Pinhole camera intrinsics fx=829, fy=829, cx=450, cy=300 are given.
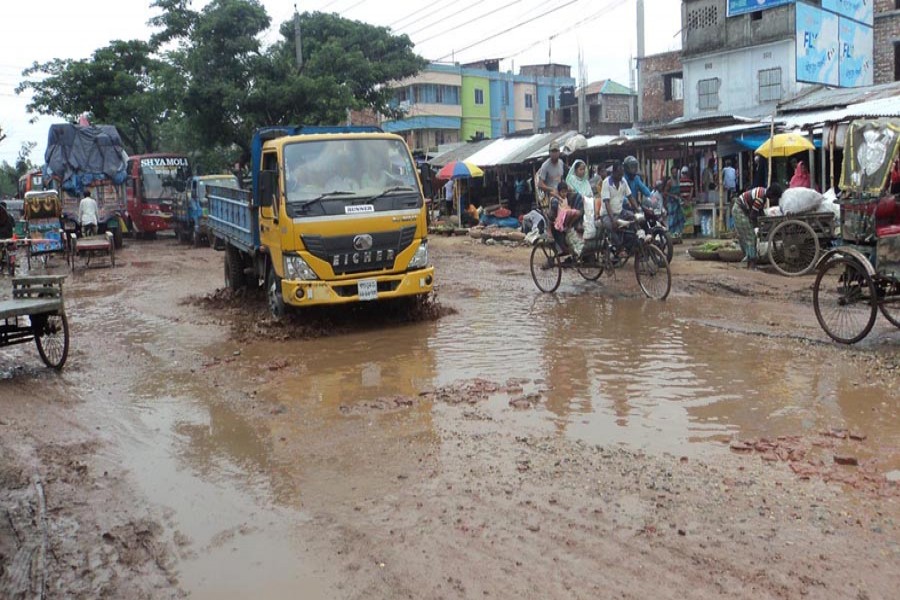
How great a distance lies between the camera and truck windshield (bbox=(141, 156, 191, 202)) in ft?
89.8

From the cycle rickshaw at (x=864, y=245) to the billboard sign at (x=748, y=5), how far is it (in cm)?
2271

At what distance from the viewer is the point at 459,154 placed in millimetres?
31594

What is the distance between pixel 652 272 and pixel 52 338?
700 centimetres

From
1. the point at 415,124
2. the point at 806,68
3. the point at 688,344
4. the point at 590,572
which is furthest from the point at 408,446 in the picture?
the point at 415,124

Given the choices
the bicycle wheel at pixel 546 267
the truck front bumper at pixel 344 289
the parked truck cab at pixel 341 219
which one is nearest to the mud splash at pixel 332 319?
the parked truck cab at pixel 341 219

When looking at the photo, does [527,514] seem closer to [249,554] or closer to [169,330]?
[249,554]

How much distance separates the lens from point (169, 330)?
10.6 m

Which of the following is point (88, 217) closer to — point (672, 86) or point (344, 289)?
point (344, 289)

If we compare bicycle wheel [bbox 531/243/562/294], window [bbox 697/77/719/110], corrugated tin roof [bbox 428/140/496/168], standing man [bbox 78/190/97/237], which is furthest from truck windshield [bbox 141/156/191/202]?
window [bbox 697/77/719/110]

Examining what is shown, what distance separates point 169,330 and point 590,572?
27.0 feet

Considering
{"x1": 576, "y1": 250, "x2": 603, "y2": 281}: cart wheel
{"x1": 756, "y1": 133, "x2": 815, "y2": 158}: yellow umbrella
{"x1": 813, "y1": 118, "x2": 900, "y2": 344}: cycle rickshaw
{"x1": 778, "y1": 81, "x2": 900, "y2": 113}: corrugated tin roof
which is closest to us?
{"x1": 813, "y1": 118, "x2": 900, "y2": 344}: cycle rickshaw

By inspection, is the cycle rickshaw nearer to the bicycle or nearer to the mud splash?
the bicycle

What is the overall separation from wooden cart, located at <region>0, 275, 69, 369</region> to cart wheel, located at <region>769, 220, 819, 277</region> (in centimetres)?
1002

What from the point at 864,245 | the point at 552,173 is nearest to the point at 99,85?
the point at 552,173
